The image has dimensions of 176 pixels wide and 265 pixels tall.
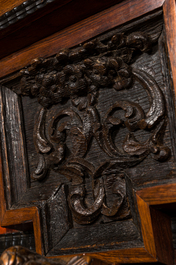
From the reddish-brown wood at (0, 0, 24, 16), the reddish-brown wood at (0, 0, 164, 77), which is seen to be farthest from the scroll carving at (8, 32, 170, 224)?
the reddish-brown wood at (0, 0, 24, 16)

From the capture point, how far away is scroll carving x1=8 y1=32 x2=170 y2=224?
0.73 m

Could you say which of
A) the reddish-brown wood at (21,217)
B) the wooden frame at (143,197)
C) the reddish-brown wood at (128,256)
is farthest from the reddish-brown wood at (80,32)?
the reddish-brown wood at (128,256)

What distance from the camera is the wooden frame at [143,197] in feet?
2.17

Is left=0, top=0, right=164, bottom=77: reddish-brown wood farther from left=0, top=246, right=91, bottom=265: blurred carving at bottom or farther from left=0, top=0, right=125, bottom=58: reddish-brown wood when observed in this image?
left=0, top=246, right=91, bottom=265: blurred carving at bottom

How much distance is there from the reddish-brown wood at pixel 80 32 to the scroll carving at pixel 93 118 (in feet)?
0.09

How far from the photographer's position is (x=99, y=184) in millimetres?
782

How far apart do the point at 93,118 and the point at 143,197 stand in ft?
0.77

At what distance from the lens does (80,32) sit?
81cm

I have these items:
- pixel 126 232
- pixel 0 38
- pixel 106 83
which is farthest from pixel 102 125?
pixel 0 38

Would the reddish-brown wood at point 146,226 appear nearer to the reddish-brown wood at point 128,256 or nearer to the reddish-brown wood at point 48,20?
the reddish-brown wood at point 128,256

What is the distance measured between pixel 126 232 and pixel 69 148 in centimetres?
26

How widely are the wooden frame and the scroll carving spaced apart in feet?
0.13

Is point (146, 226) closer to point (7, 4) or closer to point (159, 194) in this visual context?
point (159, 194)

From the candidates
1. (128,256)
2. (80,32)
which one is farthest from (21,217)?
(80,32)
